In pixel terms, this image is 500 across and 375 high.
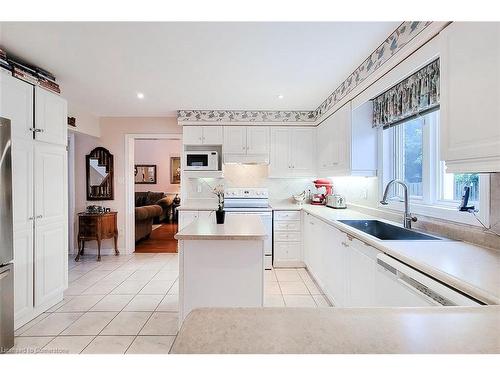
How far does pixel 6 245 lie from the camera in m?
1.95

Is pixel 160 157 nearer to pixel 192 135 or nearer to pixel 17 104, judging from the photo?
pixel 192 135

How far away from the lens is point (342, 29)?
1.99 metres

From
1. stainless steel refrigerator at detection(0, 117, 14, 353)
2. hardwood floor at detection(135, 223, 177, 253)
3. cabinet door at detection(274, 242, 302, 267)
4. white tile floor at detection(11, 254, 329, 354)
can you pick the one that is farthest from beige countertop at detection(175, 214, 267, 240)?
hardwood floor at detection(135, 223, 177, 253)

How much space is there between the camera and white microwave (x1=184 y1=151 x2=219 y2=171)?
13.9 feet

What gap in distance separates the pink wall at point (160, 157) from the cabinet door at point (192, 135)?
472cm

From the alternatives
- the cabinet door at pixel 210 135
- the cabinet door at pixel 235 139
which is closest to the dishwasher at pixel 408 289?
the cabinet door at pixel 235 139

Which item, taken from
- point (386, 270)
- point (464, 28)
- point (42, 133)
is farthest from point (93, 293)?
point (464, 28)

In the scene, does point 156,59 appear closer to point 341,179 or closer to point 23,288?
point 23,288

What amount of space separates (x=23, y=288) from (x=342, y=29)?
11.2 ft

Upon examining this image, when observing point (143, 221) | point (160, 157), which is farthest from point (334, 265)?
point (160, 157)

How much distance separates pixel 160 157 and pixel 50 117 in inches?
252

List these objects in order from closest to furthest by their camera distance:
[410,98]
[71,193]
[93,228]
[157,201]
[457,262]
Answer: [457,262]
[410,98]
[93,228]
[71,193]
[157,201]

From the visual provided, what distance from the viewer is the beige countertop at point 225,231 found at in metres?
1.89
